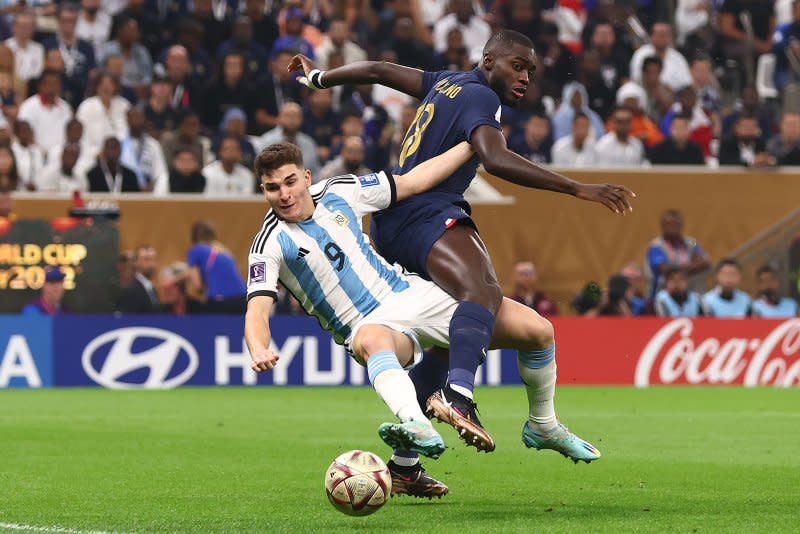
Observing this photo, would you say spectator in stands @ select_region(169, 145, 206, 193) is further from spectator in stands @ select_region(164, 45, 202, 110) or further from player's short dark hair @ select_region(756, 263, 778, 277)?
player's short dark hair @ select_region(756, 263, 778, 277)

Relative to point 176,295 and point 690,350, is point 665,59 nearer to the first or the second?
point 690,350

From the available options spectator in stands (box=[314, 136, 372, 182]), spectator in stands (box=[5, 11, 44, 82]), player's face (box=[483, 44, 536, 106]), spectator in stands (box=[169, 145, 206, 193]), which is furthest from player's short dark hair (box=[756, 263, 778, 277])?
player's face (box=[483, 44, 536, 106])

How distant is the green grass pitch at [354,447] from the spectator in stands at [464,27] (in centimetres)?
605

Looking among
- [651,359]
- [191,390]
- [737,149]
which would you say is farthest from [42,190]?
[737,149]

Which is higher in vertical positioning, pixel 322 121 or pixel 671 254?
pixel 322 121

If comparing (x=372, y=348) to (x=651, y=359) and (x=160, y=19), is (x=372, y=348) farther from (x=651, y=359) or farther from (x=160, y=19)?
(x=160, y=19)

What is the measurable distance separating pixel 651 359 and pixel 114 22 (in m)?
7.85

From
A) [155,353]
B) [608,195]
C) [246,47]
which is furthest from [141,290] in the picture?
[608,195]

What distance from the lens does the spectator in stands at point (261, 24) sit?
68.2ft

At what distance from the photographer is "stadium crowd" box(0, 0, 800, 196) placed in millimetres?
18484

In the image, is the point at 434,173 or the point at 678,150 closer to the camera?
the point at 434,173

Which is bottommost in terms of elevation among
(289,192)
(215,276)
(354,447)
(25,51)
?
(215,276)

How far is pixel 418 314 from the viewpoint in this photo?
790 centimetres

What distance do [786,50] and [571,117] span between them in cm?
383
